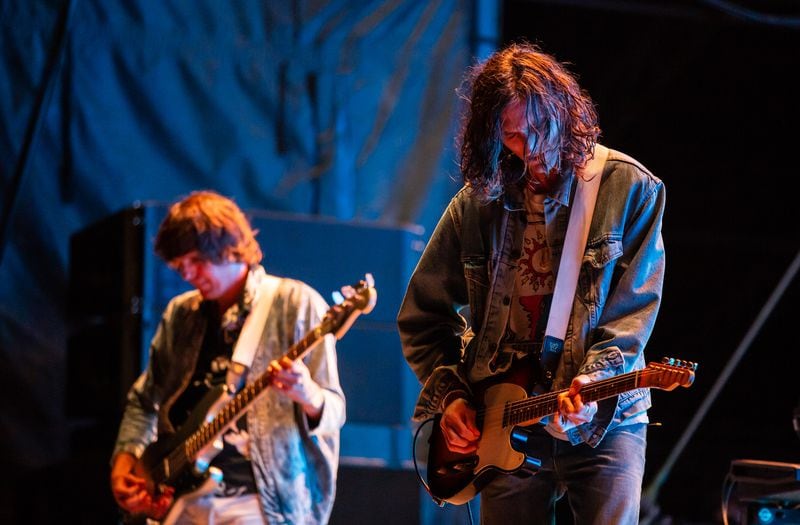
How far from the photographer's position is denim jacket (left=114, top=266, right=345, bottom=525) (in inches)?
173

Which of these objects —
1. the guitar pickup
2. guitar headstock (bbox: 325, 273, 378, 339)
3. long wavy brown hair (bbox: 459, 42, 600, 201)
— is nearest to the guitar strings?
the guitar pickup

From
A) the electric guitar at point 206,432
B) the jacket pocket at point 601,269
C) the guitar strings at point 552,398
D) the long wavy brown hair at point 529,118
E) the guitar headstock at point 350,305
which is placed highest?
the long wavy brown hair at point 529,118

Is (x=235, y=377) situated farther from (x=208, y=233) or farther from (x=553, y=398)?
(x=553, y=398)

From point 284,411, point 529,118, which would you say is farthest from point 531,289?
point 284,411

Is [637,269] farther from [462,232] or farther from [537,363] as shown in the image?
[462,232]

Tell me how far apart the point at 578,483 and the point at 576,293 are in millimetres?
494

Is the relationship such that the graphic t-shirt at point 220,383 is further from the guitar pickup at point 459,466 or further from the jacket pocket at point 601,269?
the jacket pocket at point 601,269

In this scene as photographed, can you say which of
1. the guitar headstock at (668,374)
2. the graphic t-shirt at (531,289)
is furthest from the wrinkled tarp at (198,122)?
the guitar headstock at (668,374)

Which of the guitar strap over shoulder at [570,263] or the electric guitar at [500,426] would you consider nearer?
the electric guitar at [500,426]

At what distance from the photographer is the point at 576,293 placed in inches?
122

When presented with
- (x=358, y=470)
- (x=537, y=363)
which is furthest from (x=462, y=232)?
(x=358, y=470)

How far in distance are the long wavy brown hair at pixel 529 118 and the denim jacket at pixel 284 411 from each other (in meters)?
1.50

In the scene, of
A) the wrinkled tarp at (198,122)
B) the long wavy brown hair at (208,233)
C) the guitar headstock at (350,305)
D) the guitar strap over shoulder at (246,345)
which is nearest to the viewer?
the guitar headstock at (350,305)

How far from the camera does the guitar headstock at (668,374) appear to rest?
2.77 metres
